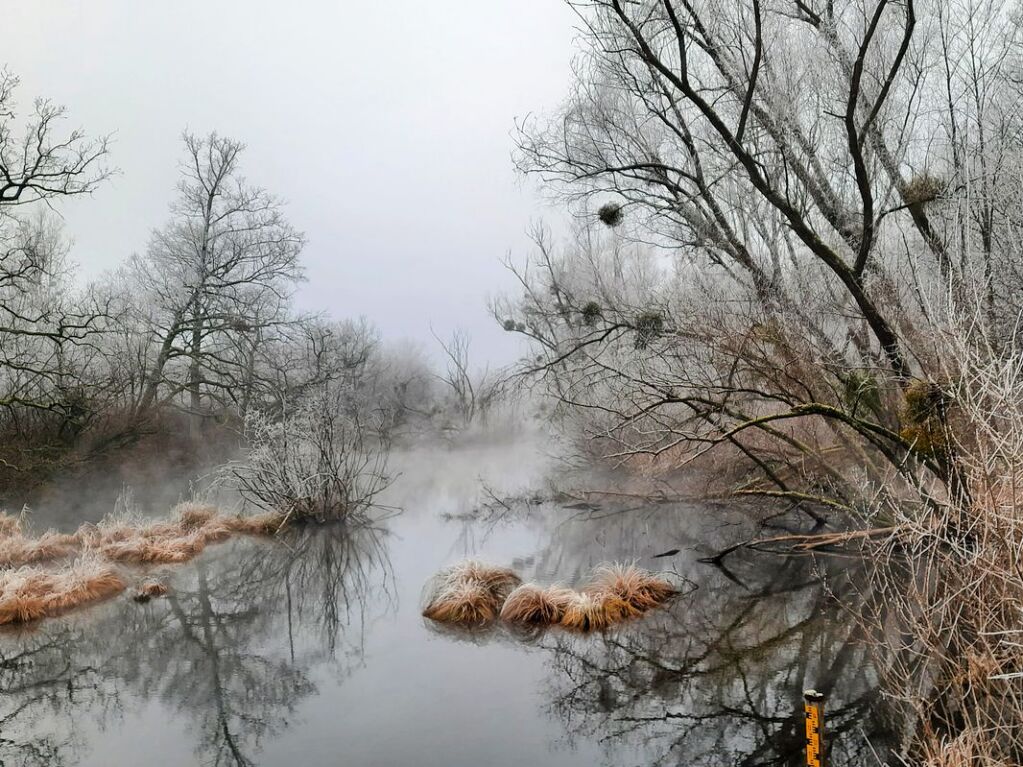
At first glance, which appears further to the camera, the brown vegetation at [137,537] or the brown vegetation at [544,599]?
the brown vegetation at [137,537]

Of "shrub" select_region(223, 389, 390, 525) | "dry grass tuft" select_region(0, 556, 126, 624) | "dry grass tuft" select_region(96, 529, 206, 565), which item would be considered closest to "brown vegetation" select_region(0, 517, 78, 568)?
"dry grass tuft" select_region(96, 529, 206, 565)

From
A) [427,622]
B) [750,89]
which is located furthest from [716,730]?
[750,89]

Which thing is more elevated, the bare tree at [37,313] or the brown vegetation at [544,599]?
the bare tree at [37,313]

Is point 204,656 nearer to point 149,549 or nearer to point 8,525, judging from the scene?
point 149,549

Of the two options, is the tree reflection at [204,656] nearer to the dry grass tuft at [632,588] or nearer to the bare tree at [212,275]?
the dry grass tuft at [632,588]

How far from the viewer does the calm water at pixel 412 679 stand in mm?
5012

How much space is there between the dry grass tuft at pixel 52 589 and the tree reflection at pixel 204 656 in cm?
49

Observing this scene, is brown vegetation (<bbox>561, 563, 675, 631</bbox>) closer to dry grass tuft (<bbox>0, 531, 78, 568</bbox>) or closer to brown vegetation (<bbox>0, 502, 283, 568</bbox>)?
brown vegetation (<bbox>0, 502, 283, 568</bbox>)

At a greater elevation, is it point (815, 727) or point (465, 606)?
point (815, 727)

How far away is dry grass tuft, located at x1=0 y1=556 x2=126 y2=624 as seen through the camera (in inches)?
340

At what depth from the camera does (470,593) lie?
28.1 ft

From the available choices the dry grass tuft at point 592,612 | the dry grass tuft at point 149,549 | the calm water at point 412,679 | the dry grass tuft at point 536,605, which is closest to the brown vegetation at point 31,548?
the dry grass tuft at point 149,549

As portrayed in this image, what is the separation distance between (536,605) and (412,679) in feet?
6.86

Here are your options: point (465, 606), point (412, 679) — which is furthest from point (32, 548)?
point (412, 679)
